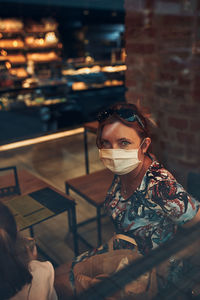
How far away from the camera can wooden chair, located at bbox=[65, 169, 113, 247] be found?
223cm

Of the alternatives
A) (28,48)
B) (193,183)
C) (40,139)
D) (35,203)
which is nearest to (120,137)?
(193,183)

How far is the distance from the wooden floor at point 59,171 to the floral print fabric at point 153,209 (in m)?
0.82

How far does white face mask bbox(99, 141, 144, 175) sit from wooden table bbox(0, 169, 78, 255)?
2.24 feet

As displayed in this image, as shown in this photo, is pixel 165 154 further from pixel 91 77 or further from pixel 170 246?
pixel 91 77

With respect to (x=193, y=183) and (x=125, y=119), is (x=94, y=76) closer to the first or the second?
(x=193, y=183)

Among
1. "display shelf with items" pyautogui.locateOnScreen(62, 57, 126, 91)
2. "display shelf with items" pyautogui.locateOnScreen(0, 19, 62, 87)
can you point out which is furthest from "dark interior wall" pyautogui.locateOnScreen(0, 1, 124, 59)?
"display shelf with items" pyautogui.locateOnScreen(62, 57, 126, 91)

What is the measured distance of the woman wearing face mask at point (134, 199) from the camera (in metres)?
1.15

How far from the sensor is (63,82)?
21.9 ft

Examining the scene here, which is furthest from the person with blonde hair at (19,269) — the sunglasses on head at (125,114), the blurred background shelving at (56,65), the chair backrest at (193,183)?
the blurred background shelving at (56,65)

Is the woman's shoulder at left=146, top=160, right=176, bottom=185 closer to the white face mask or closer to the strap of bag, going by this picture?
the white face mask

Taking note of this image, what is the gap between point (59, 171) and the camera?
4.01 meters

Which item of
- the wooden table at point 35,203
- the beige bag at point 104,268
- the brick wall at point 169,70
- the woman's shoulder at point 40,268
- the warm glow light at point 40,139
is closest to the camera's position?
the beige bag at point 104,268

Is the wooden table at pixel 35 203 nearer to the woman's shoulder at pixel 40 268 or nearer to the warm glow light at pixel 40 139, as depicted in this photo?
the woman's shoulder at pixel 40 268

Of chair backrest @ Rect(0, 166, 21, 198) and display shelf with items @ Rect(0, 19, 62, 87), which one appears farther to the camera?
display shelf with items @ Rect(0, 19, 62, 87)
